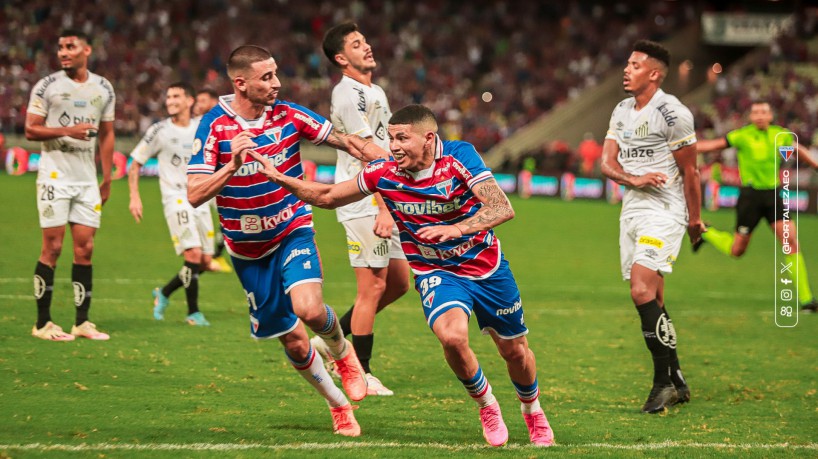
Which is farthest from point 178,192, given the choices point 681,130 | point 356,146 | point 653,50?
point 681,130

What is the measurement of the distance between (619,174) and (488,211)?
2.76 metres

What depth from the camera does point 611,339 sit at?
1139cm

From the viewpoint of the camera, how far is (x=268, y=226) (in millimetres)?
6664

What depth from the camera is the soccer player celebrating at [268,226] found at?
21.6ft

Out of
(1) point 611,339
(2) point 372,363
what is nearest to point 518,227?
(1) point 611,339

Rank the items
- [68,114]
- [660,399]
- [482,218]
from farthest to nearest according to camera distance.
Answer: [68,114] → [660,399] → [482,218]

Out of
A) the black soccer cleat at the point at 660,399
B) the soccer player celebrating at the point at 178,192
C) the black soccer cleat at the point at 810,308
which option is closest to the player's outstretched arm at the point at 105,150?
the soccer player celebrating at the point at 178,192

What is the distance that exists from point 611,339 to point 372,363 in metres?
3.22

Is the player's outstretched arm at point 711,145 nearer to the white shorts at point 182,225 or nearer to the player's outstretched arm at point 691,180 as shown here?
the player's outstretched arm at point 691,180

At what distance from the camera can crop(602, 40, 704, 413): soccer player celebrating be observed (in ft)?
26.7

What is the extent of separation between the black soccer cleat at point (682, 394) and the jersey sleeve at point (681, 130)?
1.89 metres

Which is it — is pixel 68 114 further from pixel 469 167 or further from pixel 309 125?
pixel 469 167

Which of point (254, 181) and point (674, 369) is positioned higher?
point (254, 181)

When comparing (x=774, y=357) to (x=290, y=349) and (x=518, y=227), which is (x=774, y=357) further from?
(x=518, y=227)
